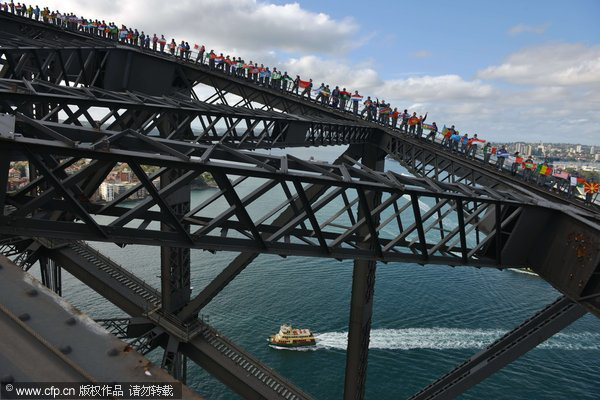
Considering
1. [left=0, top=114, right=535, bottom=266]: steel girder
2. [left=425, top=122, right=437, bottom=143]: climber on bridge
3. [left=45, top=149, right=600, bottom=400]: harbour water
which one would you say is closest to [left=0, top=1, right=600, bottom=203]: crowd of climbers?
[left=425, top=122, right=437, bottom=143]: climber on bridge

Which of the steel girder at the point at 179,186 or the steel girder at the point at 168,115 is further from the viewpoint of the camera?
the steel girder at the point at 168,115

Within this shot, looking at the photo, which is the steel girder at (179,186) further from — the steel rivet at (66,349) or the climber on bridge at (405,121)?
the climber on bridge at (405,121)

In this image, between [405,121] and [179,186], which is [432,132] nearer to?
[405,121]

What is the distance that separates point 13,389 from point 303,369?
115 ft

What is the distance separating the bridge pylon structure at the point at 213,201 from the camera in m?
6.17

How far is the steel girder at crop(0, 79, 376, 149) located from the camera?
8883 mm

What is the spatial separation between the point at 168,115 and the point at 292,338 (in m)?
26.7

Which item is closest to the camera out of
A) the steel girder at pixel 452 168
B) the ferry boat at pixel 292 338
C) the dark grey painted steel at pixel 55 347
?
the dark grey painted steel at pixel 55 347

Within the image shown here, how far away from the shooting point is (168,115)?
1274cm

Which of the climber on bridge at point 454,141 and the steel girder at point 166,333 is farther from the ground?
the climber on bridge at point 454,141

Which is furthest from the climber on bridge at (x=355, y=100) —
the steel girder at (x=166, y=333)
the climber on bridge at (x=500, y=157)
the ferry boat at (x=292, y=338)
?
the ferry boat at (x=292, y=338)

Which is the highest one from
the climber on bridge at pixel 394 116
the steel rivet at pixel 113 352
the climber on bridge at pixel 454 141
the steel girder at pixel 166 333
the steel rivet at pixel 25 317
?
the climber on bridge at pixel 394 116

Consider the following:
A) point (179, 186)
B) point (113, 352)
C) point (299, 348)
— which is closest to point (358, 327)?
point (179, 186)

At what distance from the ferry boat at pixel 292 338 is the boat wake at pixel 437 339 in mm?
1371
